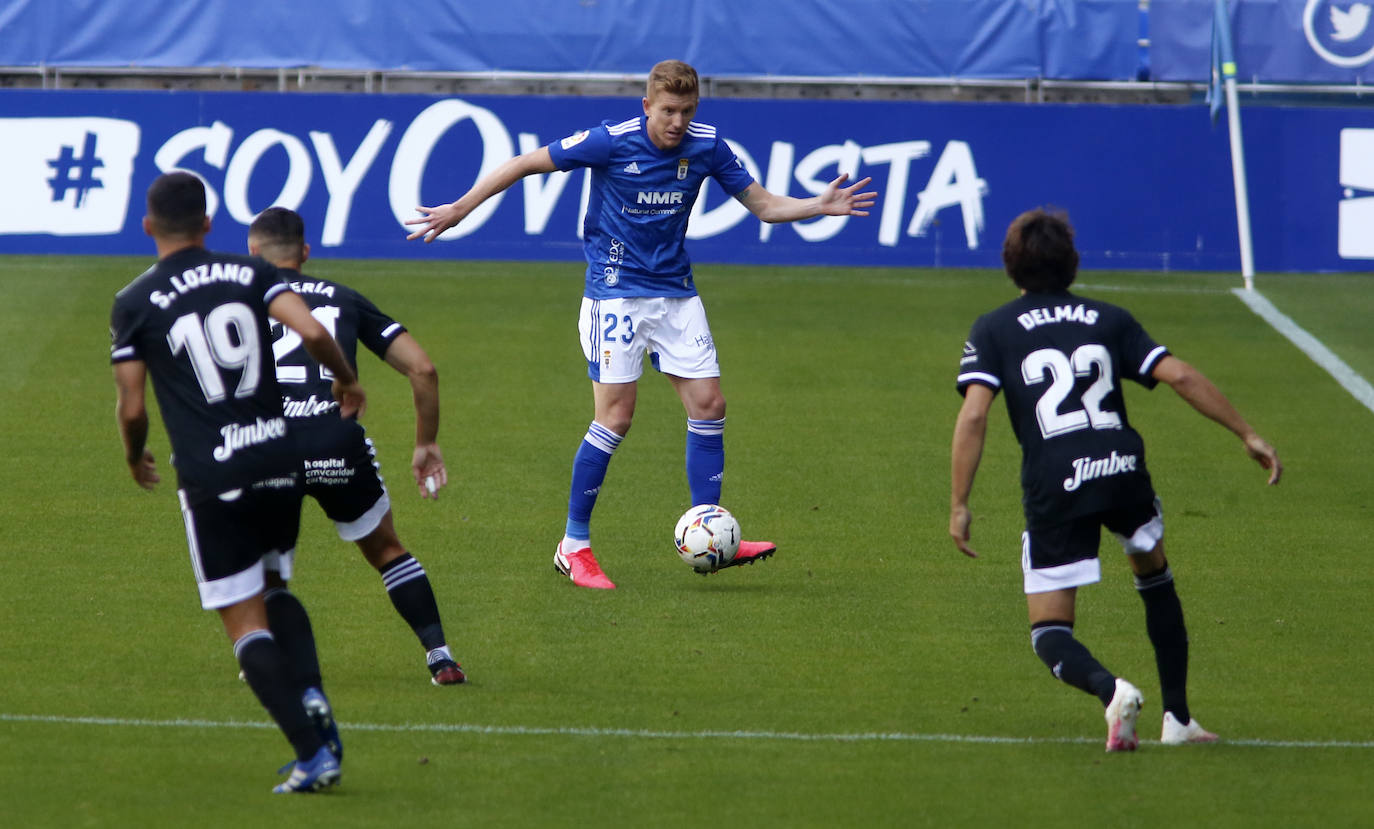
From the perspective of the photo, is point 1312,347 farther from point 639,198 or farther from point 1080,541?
point 1080,541

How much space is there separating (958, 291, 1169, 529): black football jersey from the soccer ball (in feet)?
7.96

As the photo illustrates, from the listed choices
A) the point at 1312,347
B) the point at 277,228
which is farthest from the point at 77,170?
the point at 277,228

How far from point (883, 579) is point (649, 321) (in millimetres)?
1587

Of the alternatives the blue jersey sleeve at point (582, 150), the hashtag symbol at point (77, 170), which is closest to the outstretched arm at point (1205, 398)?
the blue jersey sleeve at point (582, 150)

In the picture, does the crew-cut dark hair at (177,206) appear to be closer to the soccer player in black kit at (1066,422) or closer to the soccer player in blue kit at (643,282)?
the soccer player in black kit at (1066,422)

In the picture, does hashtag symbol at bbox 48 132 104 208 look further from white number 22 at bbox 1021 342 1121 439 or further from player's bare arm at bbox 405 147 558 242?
white number 22 at bbox 1021 342 1121 439

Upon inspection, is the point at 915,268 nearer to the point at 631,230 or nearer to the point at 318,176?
the point at 318,176

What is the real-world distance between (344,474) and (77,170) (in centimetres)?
1229

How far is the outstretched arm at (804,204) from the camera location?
7.86 meters

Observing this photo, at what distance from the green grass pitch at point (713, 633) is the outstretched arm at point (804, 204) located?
1.64 meters

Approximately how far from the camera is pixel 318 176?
17172mm

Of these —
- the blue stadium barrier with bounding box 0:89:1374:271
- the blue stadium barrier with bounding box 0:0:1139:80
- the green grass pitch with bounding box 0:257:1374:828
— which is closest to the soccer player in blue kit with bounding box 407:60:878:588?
the green grass pitch with bounding box 0:257:1374:828

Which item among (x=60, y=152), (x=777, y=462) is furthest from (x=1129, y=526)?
(x=60, y=152)

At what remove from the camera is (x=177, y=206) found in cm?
490
